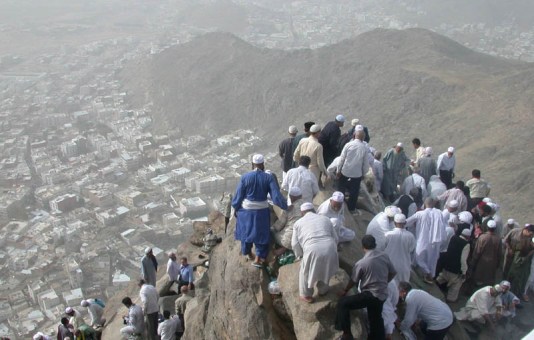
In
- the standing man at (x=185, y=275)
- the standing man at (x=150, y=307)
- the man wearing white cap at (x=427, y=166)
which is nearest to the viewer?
the standing man at (x=150, y=307)

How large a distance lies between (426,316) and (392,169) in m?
4.52

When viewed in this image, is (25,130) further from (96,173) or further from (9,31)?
(9,31)

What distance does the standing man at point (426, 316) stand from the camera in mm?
7023

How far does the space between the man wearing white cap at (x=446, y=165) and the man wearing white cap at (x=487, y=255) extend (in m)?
3.07

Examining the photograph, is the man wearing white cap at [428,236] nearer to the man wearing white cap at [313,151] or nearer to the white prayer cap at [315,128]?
the man wearing white cap at [313,151]

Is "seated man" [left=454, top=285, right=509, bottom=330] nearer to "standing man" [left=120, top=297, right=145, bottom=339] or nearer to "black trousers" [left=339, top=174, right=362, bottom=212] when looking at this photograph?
"black trousers" [left=339, top=174, right=362, bottom=212]

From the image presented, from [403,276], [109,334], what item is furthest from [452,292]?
[109,334]

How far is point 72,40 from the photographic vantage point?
3492 inches

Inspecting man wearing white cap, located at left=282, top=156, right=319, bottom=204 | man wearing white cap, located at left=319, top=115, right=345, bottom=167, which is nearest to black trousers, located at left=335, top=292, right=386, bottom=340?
man wearing white cap, located at left=282, top=156, right=319, bottom=204

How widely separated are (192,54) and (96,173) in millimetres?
22771

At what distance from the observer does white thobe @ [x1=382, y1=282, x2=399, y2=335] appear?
6.60 meters

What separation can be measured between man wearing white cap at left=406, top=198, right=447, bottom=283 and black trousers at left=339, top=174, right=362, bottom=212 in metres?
1.13

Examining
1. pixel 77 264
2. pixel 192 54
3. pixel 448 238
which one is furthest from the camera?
pixel 192 54

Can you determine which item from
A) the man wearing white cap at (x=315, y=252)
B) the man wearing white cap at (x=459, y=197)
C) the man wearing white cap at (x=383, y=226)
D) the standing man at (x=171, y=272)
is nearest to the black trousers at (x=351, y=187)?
the man wearing white cap at (x=383, y=226)
